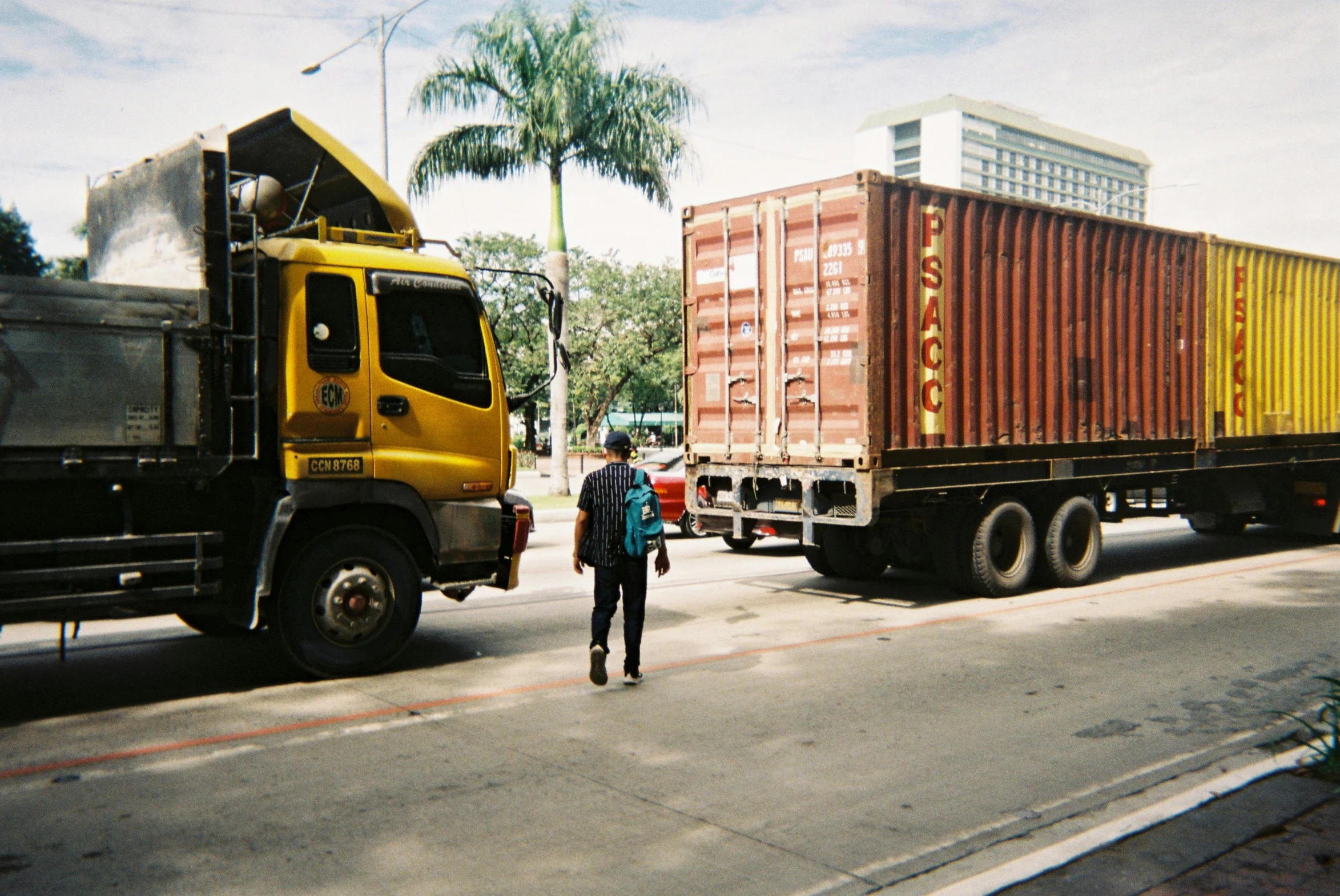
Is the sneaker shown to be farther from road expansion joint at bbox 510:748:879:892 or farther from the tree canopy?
the tree canopy

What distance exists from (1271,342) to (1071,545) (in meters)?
4.61

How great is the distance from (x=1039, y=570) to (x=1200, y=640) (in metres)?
2.64

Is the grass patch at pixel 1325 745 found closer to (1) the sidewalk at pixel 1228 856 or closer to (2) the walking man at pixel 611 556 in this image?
(1) the sidewalk at pixel 1228 856

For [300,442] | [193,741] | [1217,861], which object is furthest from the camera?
[300,442]

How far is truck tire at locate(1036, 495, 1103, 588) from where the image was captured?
1114 centimetres

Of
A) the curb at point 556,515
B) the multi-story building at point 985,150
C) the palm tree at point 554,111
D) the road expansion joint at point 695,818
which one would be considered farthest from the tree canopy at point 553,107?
the multi-story building at point 985,150

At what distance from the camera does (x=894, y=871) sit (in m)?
4.17

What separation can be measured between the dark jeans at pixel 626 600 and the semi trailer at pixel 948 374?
10.0 ft

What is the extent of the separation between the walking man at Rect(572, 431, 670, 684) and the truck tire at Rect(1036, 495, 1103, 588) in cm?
557

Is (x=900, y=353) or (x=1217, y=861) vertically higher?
(x=900, y=353)

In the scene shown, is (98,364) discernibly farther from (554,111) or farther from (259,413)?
(554,111)

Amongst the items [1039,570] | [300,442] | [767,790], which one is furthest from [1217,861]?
[1039,570]

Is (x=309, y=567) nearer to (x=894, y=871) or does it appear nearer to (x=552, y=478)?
(x=894, y=871)

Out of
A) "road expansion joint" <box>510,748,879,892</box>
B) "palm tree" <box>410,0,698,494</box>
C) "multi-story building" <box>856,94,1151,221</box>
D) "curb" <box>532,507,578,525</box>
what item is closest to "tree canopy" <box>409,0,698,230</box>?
"palm tree" <box>410,0,698,494</box>
